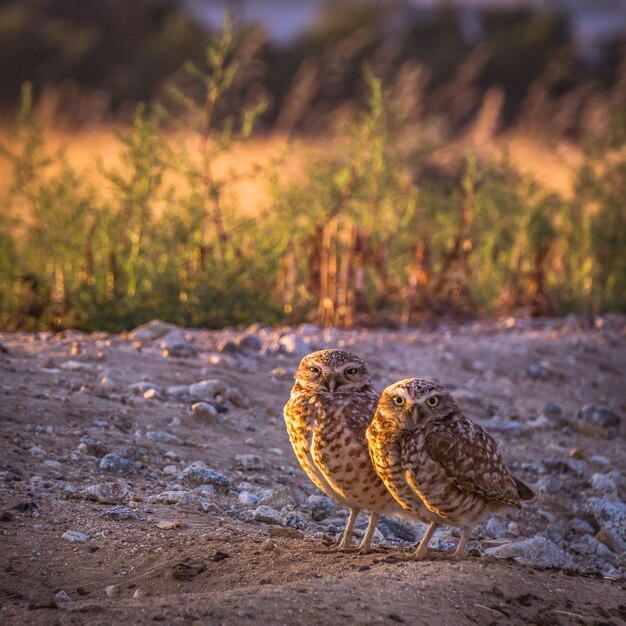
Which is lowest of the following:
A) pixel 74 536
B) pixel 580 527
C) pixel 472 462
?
pixel 580 527

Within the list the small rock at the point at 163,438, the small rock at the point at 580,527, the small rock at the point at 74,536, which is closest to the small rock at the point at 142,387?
the small rock at the point at 163,438

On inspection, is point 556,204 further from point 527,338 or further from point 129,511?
point 129,511

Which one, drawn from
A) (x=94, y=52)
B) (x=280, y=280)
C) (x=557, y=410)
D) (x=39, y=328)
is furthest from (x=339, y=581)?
(x=94, y=52)

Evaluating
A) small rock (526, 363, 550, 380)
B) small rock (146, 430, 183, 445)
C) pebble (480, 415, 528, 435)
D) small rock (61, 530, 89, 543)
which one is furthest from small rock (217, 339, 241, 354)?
small rock (61, 530, 89, 543)

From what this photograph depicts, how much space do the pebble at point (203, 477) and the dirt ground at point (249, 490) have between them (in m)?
0.01

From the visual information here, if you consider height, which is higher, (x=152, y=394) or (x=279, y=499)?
(x=152, y=394)

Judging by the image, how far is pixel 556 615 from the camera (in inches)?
163

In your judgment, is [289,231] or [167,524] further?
[289,231]

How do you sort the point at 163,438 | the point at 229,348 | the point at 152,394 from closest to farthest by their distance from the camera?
the point at 163,438 < the point at 152,394 < the point at 229,348

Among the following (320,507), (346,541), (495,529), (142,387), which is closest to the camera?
(346,541)

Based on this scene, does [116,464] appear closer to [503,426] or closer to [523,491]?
[523,491]

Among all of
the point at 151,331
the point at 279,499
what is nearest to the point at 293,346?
the point at 151,331

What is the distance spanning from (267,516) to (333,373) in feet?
3.58

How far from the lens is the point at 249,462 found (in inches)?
236
